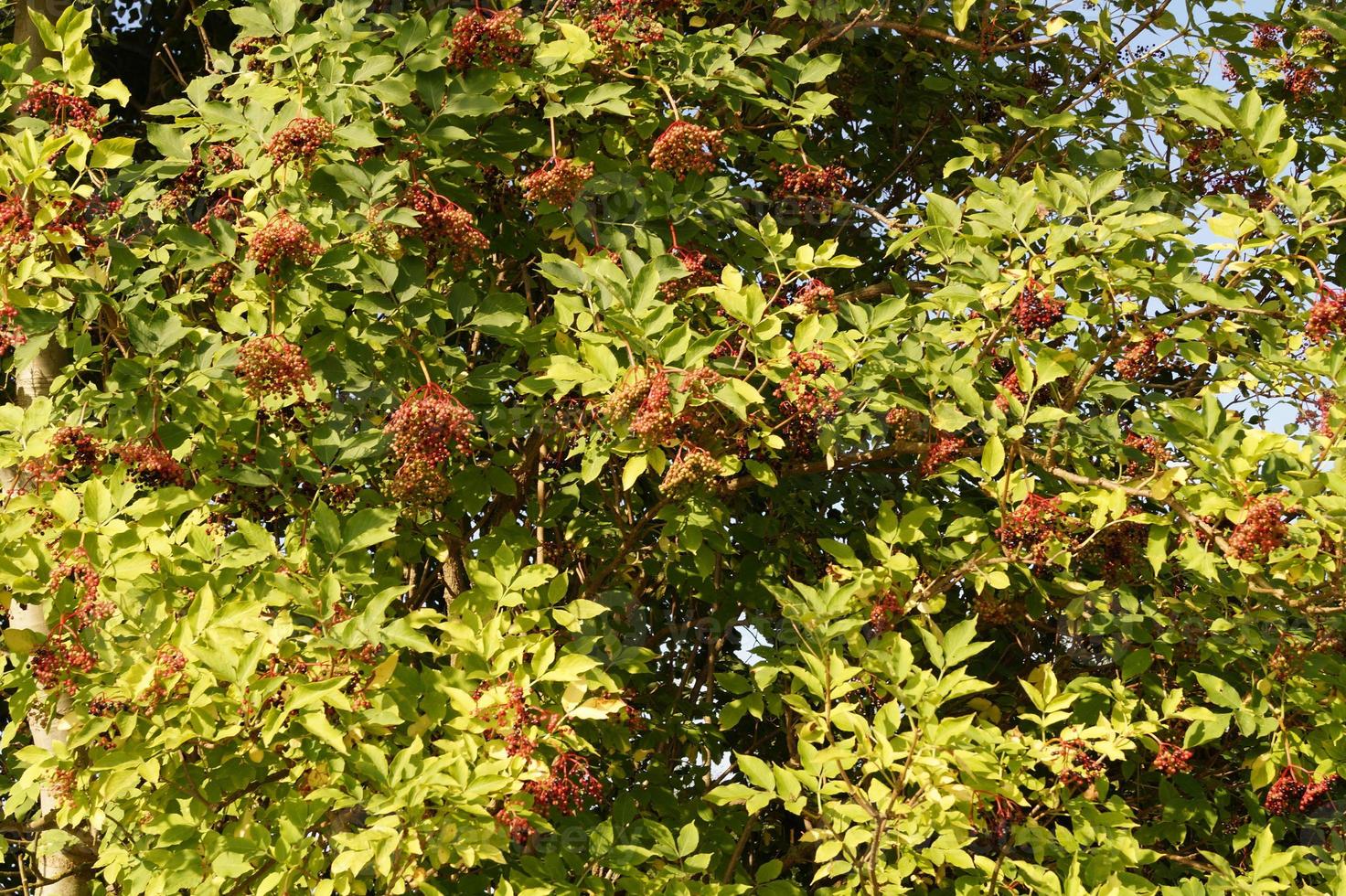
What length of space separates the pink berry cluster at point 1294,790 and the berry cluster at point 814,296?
175 centimetres

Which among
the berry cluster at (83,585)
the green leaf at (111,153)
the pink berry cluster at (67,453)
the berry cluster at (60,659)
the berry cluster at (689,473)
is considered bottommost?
the berry cluster at (60,659)

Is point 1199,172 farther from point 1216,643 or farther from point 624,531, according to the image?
point 624,531

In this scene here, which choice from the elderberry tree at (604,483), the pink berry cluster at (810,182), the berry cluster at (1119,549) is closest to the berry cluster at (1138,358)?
the elderberry tree at (604,483)

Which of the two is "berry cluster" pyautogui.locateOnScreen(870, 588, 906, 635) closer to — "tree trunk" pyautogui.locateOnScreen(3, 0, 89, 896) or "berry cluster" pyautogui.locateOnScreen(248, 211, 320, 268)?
"berry cluster" pyautogui.locateOnScreen(248, 211, 320, 268)

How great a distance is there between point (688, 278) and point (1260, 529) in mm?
1539

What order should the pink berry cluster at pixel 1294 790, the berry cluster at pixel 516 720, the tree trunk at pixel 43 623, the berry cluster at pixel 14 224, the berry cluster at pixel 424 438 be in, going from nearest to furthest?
the berry cluster at pixel 516 720 → the berry cluster at pixel 424 438 → the berry cluster at pixel 14 224 → the pink berry cluster at pixel 1294 790 → the tree trunk at pixel 43 623

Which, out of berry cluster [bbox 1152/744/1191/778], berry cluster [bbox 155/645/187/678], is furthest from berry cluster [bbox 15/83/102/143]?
berry cluster [bbox 1152/744/1191/778]

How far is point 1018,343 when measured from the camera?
131 inches

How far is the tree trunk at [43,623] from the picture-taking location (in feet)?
12.4

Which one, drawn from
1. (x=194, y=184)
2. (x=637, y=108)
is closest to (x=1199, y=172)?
(x=637, y=108)

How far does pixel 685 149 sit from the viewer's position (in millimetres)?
3393

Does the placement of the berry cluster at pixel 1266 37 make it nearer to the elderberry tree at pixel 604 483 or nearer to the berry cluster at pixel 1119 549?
the elderberry tree at pixel 604 483

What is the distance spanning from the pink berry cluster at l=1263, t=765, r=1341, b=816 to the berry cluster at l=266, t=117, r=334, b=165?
296 cm

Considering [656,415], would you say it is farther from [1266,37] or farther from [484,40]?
[1266,37]
